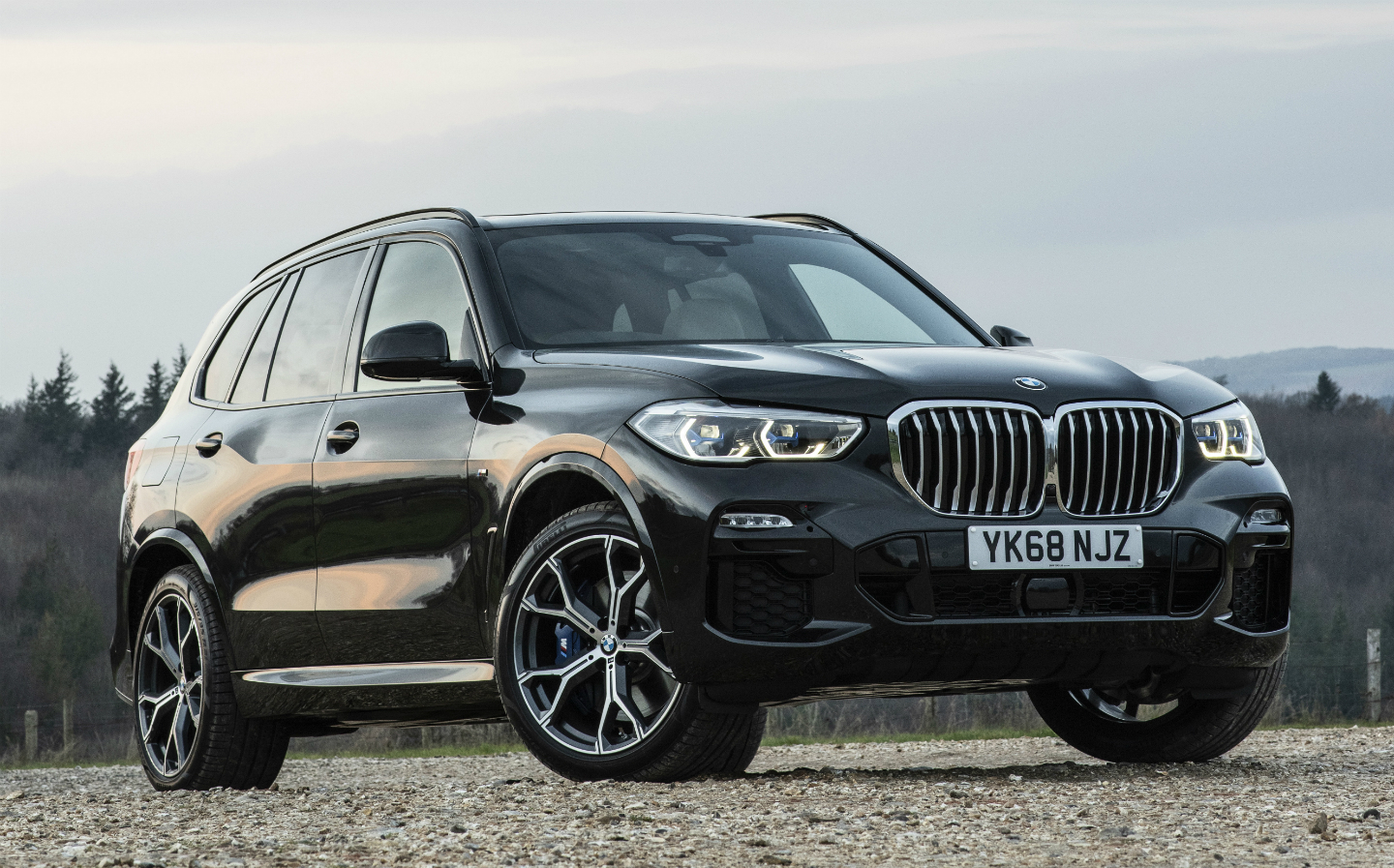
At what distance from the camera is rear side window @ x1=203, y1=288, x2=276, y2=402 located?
7.71 metres

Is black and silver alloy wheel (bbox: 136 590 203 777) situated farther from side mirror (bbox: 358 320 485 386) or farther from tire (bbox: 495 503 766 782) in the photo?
tire (bbox: 495 503 766 782)

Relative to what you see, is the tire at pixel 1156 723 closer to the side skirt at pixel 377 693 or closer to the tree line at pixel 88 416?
the side skirt at pixel 377 693

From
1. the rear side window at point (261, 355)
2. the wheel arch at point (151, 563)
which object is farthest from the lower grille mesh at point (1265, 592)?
the wheel arch at point (151, 563)

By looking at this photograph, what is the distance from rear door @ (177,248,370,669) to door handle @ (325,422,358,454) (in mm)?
119

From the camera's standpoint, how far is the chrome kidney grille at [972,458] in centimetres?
518

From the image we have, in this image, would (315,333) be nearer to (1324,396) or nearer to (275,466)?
(275,466)

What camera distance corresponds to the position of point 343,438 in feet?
21.1

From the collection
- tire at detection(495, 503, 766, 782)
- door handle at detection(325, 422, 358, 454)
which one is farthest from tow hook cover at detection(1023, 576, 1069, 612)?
door handle at detection(325, 422, 358, 454)

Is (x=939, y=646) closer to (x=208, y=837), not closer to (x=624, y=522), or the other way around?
(x=624, y=522)

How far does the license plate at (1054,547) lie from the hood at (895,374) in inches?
14.4

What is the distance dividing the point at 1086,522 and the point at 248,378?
3687 millimetres

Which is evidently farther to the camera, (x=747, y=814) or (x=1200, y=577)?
(x=1200, y=577)

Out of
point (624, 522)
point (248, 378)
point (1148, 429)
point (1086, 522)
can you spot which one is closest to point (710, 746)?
point (624, 522)

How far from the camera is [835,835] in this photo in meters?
4.36
